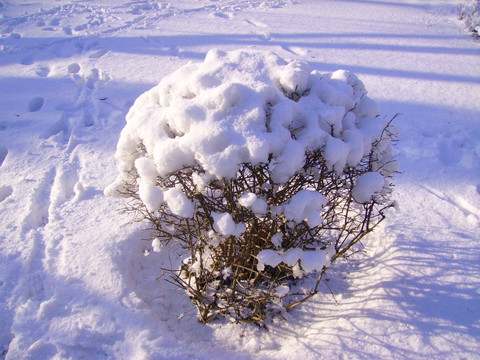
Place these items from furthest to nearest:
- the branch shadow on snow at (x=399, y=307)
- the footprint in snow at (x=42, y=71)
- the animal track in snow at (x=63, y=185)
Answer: the footprint in snow at (x=42, y=71)
the animal track in snow at (x=63, y=185)
the branch shadow on snow at (x=399, y=307)

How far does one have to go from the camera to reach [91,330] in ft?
6.72

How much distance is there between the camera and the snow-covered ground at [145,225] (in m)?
2.03

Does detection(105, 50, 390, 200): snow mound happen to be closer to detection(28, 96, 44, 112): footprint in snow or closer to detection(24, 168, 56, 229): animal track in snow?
detection(24, 168, 56, 229): animal track in snow

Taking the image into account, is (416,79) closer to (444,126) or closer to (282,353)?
(444,126)

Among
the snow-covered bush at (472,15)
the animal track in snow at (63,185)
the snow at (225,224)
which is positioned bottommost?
the animal track in snow at (63,185)

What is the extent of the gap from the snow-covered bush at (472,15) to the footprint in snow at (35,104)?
775cm

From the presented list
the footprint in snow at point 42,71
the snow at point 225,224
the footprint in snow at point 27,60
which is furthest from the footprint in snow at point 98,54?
the snow at point 225,224

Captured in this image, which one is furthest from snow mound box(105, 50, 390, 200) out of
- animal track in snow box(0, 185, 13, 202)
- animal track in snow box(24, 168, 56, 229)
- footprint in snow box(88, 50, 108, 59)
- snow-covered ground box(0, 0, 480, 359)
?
footprint in snow box(88, 50, 108, 59)

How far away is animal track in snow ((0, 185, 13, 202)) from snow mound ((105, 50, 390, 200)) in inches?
79.1

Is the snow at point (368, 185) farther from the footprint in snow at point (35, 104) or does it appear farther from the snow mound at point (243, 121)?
the footprint in snow at point (35, 104)

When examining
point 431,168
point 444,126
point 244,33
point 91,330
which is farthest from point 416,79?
point 91,330

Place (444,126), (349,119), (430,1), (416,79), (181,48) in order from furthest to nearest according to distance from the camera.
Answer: (430,1)
(181,48)
(416,79)
(444,126)
(349,119)

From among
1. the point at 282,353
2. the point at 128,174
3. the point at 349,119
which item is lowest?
the point at 282,353

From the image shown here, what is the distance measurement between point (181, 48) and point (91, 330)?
542 centimetres
